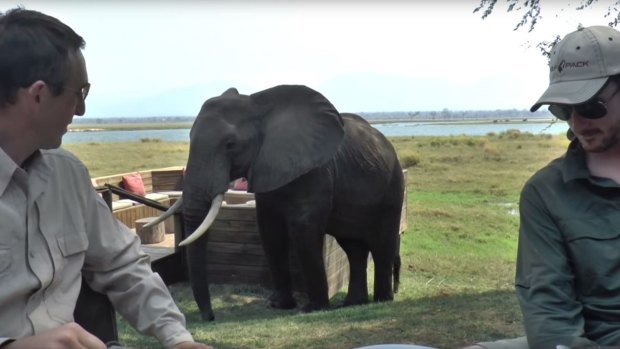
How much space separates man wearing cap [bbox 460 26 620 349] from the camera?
1843mm

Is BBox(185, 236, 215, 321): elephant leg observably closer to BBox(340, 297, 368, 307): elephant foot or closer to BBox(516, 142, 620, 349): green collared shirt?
BBox(340, 297, 368, 307): elephant foot

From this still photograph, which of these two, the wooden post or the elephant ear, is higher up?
the elephant ear

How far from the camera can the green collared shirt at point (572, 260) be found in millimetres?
1830

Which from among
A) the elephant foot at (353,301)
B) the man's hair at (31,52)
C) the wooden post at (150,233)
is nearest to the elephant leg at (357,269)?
the elephant foot at (353,301)

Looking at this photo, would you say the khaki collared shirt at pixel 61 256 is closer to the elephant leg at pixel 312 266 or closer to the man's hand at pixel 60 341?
the man's hand at pixel 60 341

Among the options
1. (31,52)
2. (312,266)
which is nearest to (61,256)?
(31,52)

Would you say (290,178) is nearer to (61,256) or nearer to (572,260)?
(572,260)

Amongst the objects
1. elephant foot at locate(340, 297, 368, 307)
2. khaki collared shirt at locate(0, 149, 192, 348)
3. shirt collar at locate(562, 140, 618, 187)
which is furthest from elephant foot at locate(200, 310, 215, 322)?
shirt collar at locate(562, 140, 618, 187)

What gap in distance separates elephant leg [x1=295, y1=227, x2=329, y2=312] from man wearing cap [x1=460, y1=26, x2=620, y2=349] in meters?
3.38

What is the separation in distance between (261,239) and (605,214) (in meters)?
3.97

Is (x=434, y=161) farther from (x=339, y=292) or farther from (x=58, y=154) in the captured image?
(x=58, y=154)

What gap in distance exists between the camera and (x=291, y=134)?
217 inches

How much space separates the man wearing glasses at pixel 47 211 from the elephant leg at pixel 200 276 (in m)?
3.33

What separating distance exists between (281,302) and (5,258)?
168 inches
